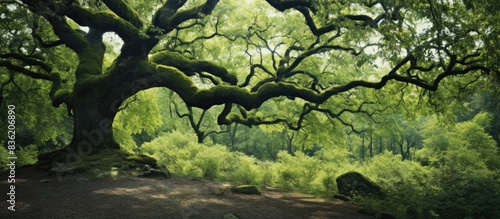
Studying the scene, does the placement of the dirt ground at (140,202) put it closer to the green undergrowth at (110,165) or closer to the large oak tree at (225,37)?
the green undergrowth at (110,165)

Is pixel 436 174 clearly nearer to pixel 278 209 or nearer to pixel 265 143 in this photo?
pixel 278 209

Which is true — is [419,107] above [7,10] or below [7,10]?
below

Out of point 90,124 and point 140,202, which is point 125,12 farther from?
point 140,202

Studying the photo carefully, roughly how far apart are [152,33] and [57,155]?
537cm

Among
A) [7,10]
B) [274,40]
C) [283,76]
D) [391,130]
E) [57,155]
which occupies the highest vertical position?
[274,40]

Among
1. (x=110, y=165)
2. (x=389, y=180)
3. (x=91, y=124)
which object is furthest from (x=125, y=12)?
(x=389, y=180)

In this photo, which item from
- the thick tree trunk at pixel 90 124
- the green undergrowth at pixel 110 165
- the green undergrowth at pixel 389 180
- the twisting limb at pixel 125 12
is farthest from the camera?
the thick tree trunk at pixel 90 124

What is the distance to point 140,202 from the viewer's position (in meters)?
7.10

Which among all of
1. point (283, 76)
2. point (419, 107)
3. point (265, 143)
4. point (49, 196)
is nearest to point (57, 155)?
point (49, 196)

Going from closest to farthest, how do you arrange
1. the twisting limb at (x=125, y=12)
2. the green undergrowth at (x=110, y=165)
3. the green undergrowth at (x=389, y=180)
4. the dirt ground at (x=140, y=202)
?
the dirt ground at (x=140, y=202) → the green undergrowth at (x=389, y=180) → the green undergrowth at (x=110, y=165) → the twisting limb at (x=125, y=12)

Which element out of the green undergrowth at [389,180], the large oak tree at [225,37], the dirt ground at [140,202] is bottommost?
the dirt ground at [140,202]

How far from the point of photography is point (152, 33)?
11.6 meters

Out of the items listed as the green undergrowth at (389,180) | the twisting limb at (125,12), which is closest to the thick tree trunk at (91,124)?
the green undergrowth at (389,180)

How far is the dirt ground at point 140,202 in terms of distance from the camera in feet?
20.4
